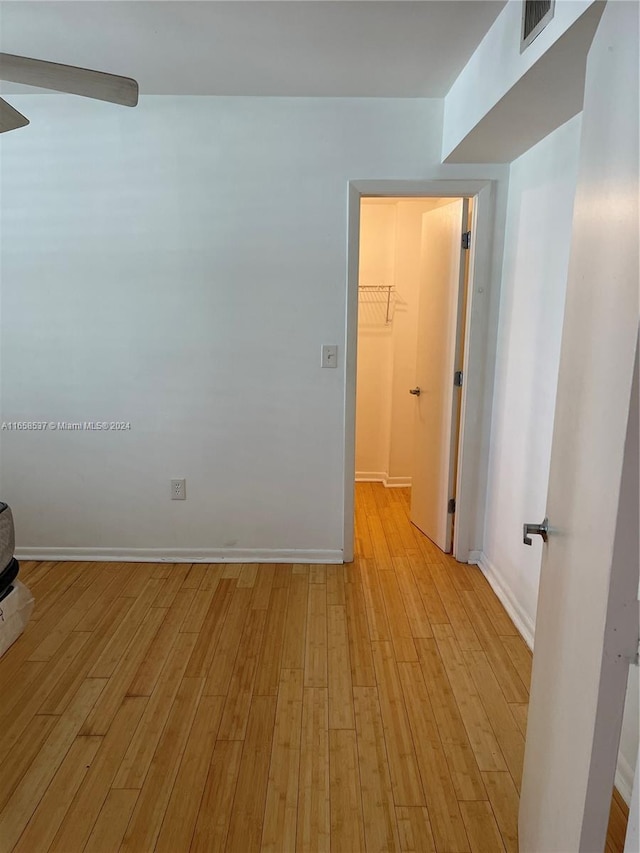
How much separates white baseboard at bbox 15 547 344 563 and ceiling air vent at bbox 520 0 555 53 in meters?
2.45

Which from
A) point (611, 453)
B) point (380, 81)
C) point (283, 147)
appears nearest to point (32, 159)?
point (283, 147)

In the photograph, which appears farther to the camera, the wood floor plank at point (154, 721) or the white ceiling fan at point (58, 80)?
the wood floor plank at point (154, 721)

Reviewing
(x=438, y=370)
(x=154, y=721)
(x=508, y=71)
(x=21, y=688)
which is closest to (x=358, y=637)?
(x=154, y=721)

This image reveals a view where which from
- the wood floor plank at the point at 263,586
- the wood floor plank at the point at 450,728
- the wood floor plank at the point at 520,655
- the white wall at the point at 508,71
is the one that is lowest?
the wood floor plank at the point at 450,728

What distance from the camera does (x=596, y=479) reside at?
0.94m

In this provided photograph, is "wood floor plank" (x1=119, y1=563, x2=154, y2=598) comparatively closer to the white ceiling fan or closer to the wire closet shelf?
the white ceiling fan

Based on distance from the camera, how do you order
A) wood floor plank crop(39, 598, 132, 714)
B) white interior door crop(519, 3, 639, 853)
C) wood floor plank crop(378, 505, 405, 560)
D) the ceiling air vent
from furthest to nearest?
wood floor plank crop(378, 505, 405, 560), wood floor plank crop(39, 598, 132, 714), the ceiling air vent, white interior door crop(519, 3, 639, 853)

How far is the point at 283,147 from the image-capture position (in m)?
2.69

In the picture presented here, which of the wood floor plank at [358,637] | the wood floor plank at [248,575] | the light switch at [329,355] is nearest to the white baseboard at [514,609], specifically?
the wood floor plank at [358,637]

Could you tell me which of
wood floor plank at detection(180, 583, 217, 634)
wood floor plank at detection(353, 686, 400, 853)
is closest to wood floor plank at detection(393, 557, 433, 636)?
wood floor plank at detection(353, 686, 400, 853)

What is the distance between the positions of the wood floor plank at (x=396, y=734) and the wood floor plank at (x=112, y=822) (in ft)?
2.56

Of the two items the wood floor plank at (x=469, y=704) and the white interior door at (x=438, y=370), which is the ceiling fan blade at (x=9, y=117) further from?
the wood floor plank at (x=469, y=704)

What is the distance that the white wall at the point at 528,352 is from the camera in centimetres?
214

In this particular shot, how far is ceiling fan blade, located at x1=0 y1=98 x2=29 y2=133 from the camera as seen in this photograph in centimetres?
136
